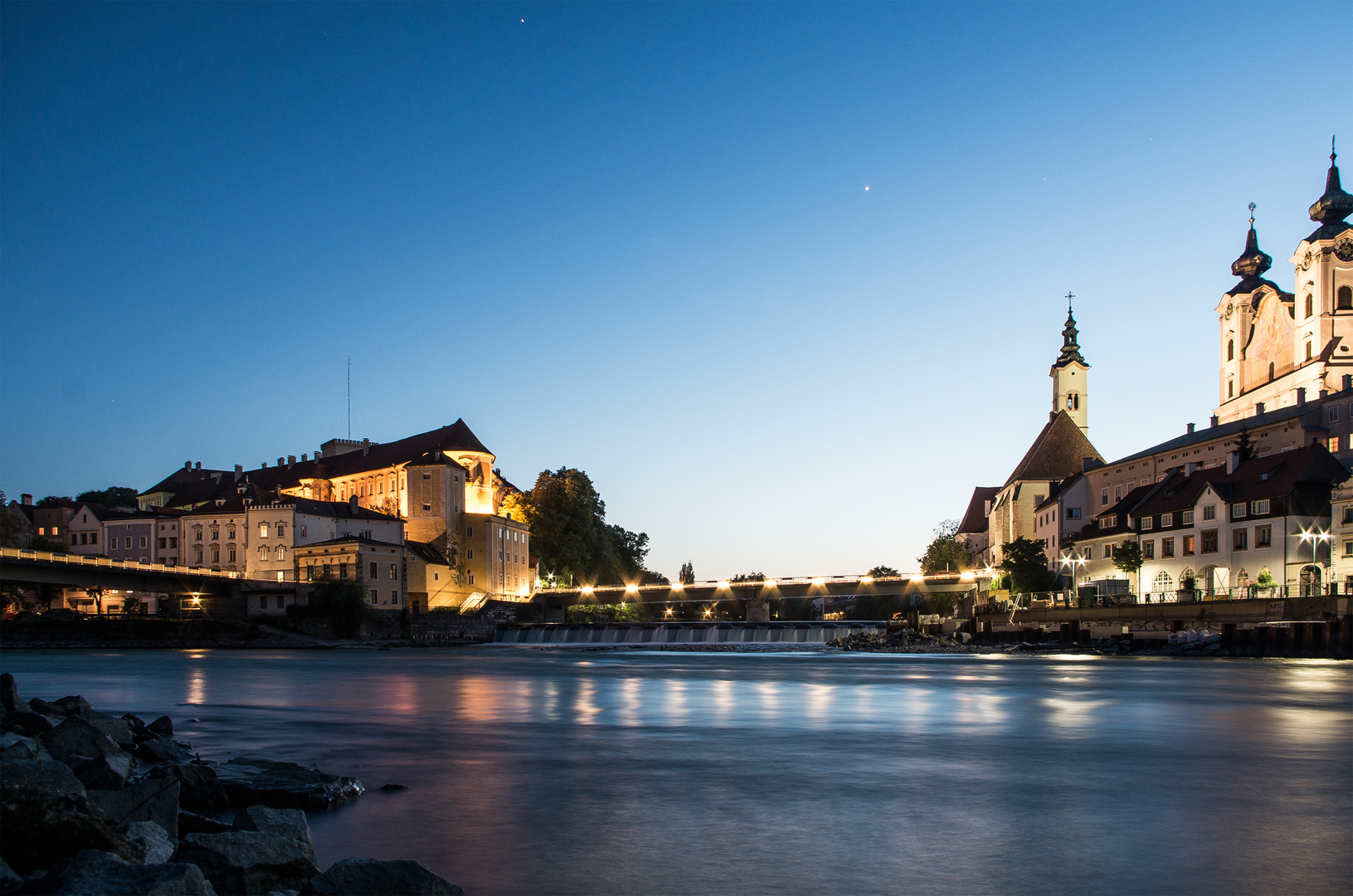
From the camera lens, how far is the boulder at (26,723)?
14039mm

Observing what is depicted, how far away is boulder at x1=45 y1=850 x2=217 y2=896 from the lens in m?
5.77

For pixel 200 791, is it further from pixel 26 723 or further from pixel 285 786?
A: pixel 26 723

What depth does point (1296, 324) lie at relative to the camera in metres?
94.0

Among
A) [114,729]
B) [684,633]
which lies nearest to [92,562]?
[684,633]

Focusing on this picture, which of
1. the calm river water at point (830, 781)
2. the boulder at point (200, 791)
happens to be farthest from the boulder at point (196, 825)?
the boulder at point (200, 791)

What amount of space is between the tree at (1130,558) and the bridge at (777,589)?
26410mm

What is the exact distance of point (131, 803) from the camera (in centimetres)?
814

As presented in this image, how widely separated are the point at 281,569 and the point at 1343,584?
247 ft

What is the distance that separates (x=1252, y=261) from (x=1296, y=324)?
15197mm

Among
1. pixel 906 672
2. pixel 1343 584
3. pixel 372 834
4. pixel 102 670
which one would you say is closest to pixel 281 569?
pixel 102 670

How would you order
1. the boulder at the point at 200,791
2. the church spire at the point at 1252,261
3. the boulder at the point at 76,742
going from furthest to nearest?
the church spire at the point at 1252,261, the boulder at the point at 76,742, the boulder at the point at 200,791

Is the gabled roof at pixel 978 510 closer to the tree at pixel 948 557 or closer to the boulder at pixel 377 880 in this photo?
the tree at pixel 948 557

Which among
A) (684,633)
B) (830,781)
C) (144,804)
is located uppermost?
(144,804)

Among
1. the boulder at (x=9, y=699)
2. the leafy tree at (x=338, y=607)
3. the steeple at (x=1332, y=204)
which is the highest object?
the steeple at (x=1332, y=204)
